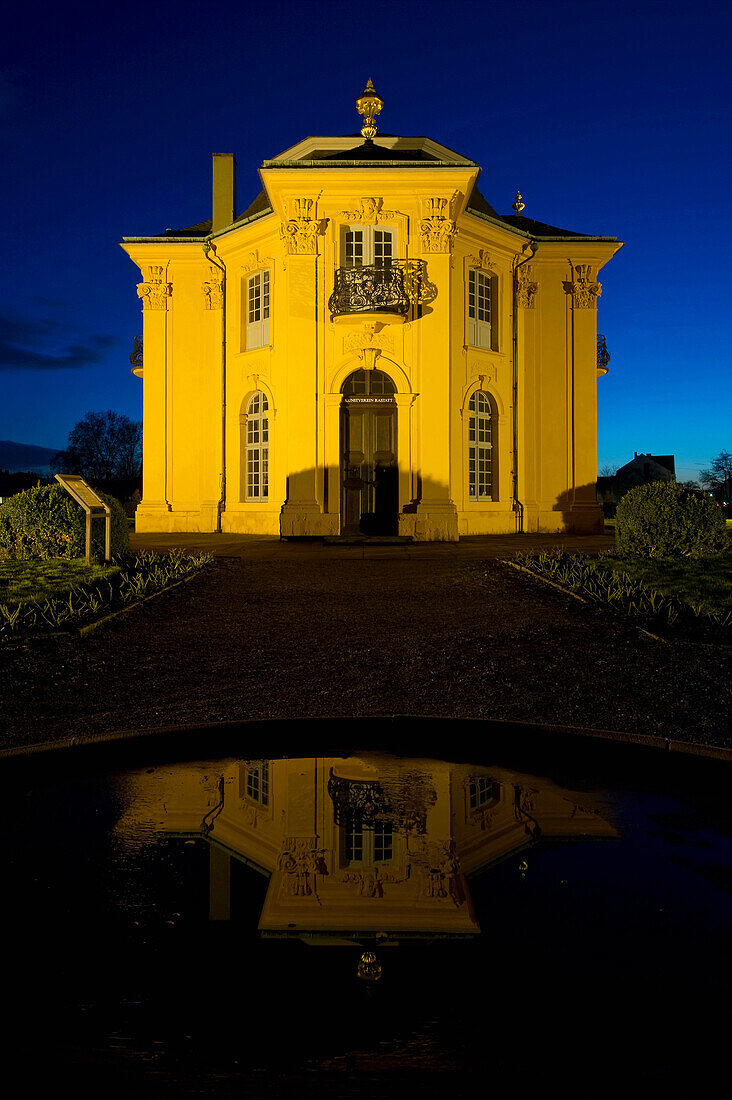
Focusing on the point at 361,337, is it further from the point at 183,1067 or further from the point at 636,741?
the point at 183,1067

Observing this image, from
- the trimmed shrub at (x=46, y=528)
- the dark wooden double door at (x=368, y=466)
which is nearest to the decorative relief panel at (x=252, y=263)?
the dark wooden double door at (x=368, y=466)

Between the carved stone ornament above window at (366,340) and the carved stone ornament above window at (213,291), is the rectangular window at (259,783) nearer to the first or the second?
the carved stone ornament above window at (366,340)

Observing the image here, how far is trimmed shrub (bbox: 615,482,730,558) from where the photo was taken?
13.2 m

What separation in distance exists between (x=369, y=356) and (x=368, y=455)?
2335 mm

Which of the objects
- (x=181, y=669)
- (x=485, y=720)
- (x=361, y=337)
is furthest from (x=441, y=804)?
(x=361, y=337)

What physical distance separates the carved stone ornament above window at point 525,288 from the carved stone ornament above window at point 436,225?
13.3 ft

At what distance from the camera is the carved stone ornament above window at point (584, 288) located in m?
23.0

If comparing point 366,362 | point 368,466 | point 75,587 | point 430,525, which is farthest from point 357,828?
point 366,362

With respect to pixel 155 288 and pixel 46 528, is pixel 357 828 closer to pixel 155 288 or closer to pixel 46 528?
pixel 46 528

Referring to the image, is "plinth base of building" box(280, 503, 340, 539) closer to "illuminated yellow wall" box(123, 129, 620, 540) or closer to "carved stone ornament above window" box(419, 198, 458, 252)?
"illuminated yellow wall" box(123, 129, 620, 540)

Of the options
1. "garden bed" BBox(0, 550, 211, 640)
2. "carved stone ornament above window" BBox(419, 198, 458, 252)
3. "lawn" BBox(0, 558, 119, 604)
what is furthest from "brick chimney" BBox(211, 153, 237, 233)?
"lawn" BBox(0, 558, 119, 604)

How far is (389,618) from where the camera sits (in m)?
9.55

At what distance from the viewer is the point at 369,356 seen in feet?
61.9

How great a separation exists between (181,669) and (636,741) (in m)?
4.19
